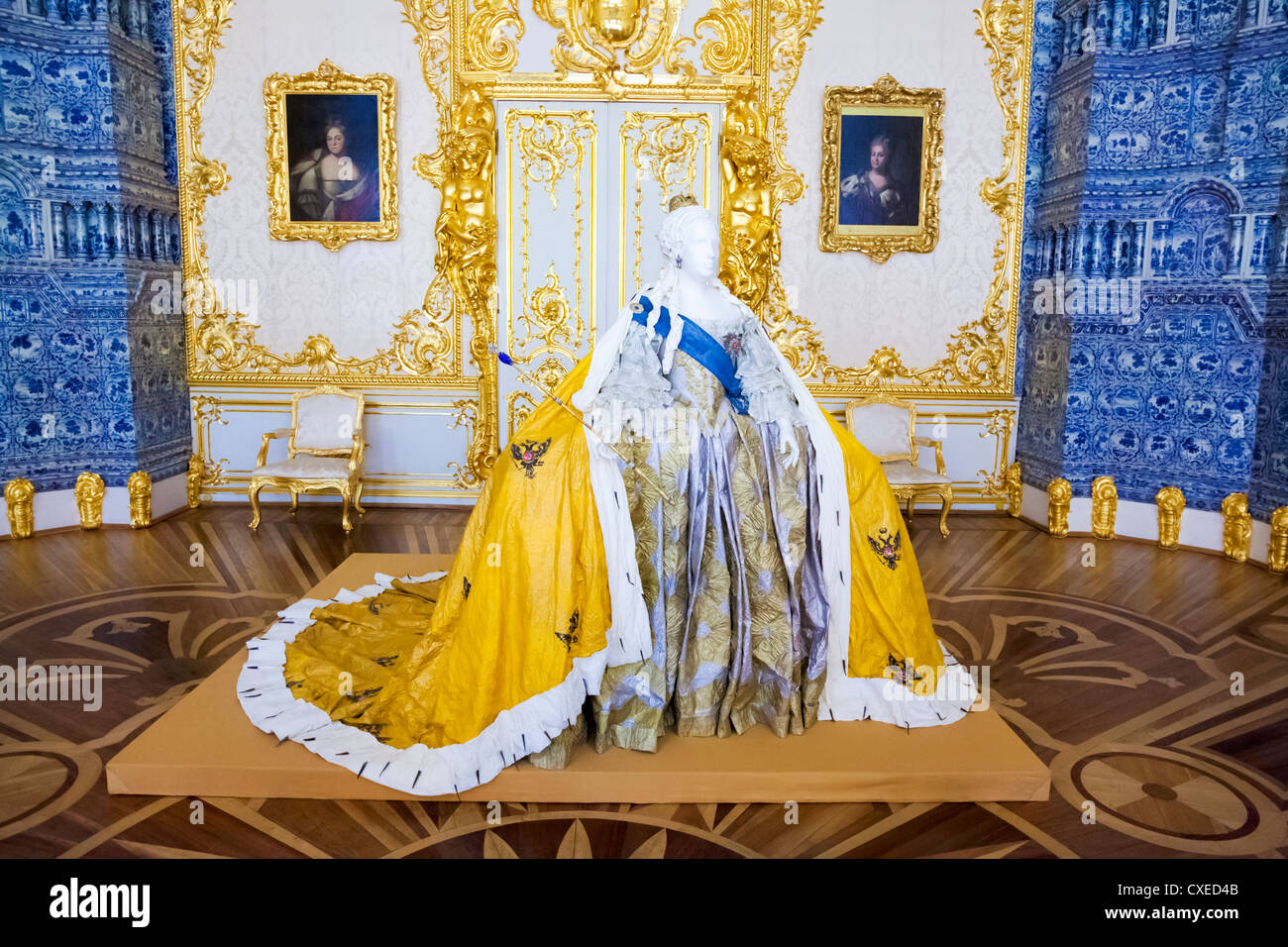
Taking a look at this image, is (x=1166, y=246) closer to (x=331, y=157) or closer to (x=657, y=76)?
(x=657, y=76)

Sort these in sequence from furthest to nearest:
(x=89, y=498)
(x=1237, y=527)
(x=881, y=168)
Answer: (x=881, y=168) < (x=89, y=498) < (x=1237, y=527)

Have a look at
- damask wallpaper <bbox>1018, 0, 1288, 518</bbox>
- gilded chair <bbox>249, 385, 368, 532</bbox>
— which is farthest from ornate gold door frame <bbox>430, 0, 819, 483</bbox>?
damask wallpaper <bbox>1018, 0, 1288, 518</bbox>

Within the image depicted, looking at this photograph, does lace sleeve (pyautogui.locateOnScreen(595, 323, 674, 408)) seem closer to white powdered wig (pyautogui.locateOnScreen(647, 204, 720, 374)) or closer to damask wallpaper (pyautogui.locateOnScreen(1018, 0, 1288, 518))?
white powdered wig (pyautogui.locateOnScreen(647, 204, 720, 374))

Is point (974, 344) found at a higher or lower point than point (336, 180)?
lower

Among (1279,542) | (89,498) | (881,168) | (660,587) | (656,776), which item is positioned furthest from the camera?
(881,168)

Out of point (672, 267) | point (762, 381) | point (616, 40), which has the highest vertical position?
point (616, 40)

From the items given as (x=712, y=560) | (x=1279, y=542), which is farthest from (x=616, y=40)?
(x=1279, y=542)

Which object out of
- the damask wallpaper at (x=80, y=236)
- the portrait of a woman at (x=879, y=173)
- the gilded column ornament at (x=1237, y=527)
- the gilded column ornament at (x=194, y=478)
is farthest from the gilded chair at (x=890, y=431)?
the damask wallpaper at (x=80, y=236)

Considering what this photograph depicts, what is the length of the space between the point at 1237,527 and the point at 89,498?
7.99 meters

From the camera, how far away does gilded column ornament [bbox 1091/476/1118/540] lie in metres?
6.66

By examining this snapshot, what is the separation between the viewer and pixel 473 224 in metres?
6.89

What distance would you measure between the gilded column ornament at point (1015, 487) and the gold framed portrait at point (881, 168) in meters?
1.90

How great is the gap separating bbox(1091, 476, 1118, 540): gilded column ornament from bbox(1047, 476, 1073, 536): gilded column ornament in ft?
0.60
